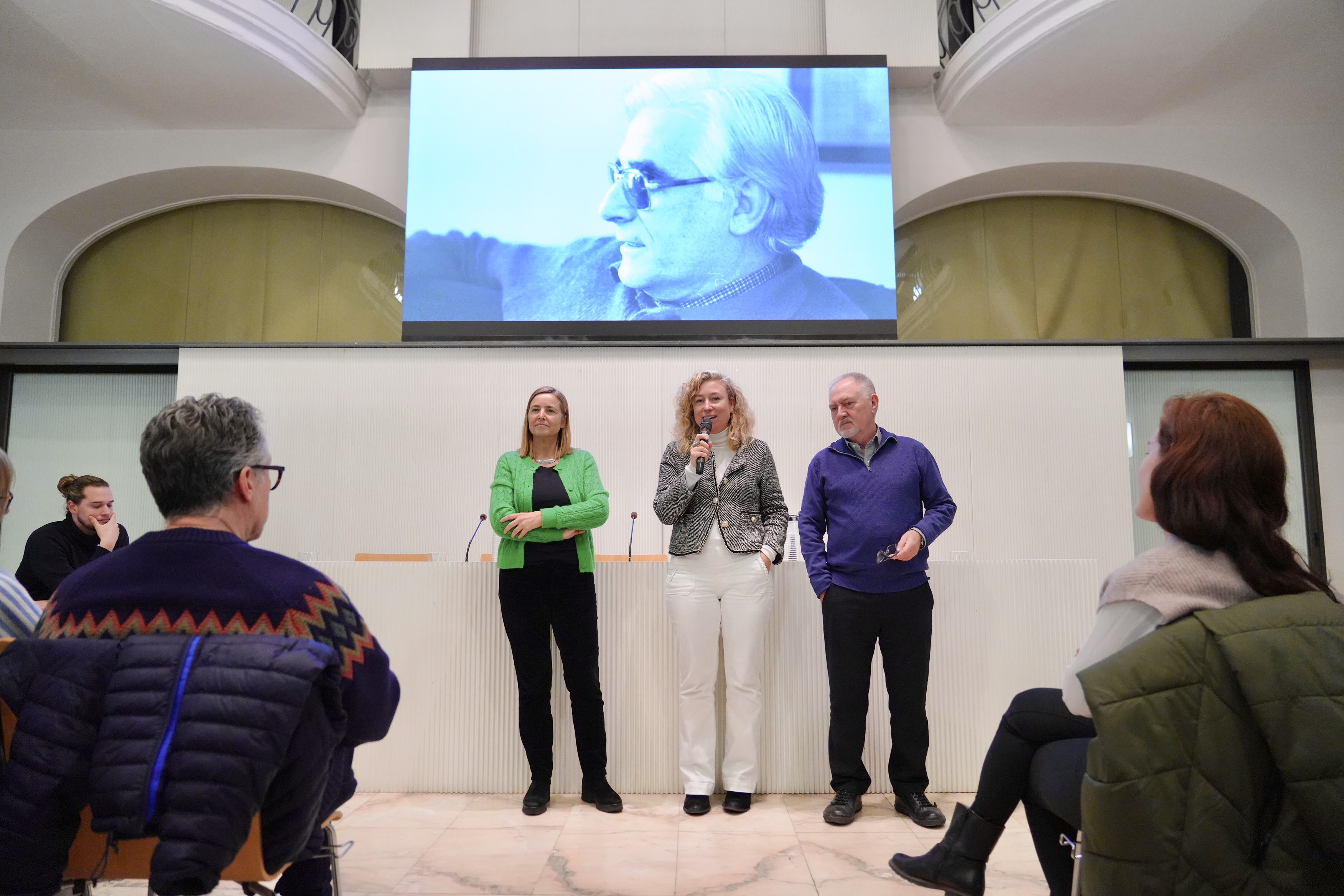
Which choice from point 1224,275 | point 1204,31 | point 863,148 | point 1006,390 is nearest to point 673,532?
point 1006,390

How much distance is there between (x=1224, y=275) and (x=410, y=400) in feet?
16.6

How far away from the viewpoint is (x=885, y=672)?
285cm

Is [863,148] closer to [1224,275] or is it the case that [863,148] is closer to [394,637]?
[1224,275]

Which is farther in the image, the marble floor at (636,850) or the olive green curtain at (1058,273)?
the olive green curtain at (1058,273)

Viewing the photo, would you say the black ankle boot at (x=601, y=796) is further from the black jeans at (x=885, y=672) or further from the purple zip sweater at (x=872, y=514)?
the purple zip sweater at (x=872, y=514)

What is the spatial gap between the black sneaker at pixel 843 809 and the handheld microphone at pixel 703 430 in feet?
3.60

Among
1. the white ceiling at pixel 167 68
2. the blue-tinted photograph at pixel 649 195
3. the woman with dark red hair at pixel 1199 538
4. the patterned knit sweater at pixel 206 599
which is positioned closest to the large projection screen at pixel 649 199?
the blue-tinted photograph at pixel 649 195

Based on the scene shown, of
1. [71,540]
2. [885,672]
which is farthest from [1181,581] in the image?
[71,540]

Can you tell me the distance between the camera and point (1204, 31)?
4578 mm

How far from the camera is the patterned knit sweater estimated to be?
4.08 feet

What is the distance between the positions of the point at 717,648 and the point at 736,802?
481mm

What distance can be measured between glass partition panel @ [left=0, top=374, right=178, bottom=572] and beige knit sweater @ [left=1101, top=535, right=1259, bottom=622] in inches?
205

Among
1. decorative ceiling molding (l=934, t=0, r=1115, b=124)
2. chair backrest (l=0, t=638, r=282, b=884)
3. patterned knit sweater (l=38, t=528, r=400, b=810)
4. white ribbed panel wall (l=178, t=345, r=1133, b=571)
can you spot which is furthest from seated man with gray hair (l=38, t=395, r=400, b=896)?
decorative ceiling molding (l=934, t=0, r=1115, b=124)

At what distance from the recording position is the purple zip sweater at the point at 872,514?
2795 millimetres
